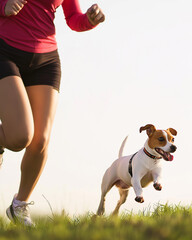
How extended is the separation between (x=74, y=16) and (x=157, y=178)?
7.79 feet

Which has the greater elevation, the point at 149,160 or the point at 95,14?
the point at 95,14

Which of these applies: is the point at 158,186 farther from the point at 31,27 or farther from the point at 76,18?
the point at 31,27

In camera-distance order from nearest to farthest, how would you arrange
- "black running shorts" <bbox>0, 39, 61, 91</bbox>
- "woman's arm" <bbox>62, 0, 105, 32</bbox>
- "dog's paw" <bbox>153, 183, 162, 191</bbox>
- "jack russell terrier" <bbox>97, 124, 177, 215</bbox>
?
"black running shorts" <bbox>0, 39, 61, 91</bbox>, "woman's arm" <bbox>62, 0, 105, 32</bbox>, "dog's paw" <bbox>153, 183, 162, 191</bbox>, "jack russell terrier" <bbox>97, 124, 177, 215</bbox>

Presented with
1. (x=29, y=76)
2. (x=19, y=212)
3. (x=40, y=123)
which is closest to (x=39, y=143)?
(x=40, y=123)

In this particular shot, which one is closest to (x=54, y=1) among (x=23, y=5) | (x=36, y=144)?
(x=23, y=5)

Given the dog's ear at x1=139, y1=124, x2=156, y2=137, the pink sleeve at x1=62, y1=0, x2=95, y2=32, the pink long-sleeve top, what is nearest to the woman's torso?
the pink long-sleeve top

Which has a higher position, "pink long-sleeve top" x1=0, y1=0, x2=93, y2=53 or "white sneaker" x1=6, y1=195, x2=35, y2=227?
"pink long-sleeve top" x1=0, y1=0, x2=93, y2=53

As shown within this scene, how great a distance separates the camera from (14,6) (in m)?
3.96

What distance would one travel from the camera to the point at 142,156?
595 cm

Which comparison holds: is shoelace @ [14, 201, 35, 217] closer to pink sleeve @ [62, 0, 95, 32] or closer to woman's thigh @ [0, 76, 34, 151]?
woman's thigh @ [0, 76, 34, 151]

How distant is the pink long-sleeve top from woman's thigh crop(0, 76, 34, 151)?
38cm

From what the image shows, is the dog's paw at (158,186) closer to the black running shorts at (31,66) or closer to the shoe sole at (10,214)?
the shoe sole at (10,214)

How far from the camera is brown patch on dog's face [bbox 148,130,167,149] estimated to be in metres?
5.86

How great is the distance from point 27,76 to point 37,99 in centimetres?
26
